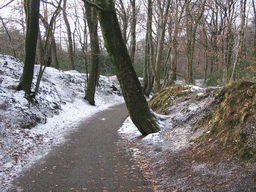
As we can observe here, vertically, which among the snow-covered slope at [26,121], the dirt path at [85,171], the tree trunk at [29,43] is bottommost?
the dirt path at [85,171]

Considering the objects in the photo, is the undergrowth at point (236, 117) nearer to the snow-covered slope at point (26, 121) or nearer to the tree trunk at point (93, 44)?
the snow-covered slope at point (26, 121)

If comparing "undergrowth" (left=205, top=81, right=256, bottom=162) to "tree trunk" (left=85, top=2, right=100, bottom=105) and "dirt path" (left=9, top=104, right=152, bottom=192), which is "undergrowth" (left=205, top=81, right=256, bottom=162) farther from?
"tree trunk" (left=85, top=2, right=100, bottom=105)

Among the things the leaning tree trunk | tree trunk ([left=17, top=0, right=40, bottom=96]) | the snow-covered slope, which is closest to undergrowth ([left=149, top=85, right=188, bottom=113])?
the leaning tree trunk

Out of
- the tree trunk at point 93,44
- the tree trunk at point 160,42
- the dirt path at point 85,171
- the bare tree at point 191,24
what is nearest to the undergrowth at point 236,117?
the dirt path at point 85,171

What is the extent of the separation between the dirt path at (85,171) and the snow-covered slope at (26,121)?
42 cm

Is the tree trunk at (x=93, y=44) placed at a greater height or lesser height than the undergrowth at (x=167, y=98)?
greater

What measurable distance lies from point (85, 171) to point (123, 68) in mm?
3151

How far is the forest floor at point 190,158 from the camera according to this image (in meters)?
2.94

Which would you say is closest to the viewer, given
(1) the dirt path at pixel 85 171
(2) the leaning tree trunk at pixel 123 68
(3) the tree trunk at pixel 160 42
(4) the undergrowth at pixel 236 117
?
(4) the undergrowth at pixel 236 117

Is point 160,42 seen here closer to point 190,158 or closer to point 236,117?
point 236,117

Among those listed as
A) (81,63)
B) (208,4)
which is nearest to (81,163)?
(208,4)

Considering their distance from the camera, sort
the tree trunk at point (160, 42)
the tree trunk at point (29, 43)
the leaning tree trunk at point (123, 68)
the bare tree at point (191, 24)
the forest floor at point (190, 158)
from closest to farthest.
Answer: the forest floor at point (190, 158)
the leaning tree trunk at point (123, 68)
the tree trunk at point (29, 43)
the tree trunk at point (160, 42)
the bare tree at point (191, 24)

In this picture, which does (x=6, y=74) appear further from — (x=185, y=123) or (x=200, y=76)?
(x=200, y=76)

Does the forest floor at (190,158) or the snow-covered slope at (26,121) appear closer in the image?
the forest floor at (190,158)
